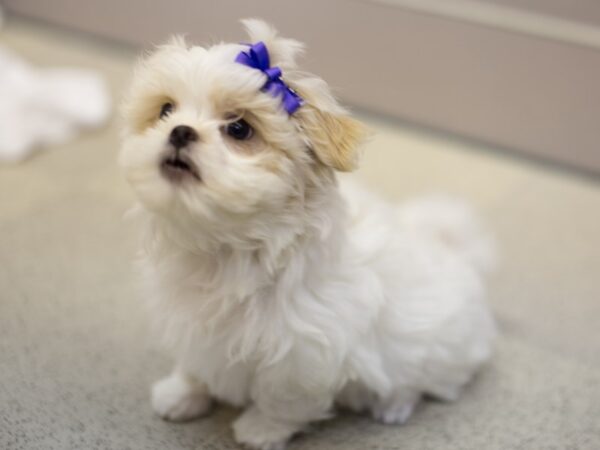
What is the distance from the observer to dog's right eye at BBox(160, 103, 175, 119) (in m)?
1.06

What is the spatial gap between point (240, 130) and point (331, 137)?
0.13 m

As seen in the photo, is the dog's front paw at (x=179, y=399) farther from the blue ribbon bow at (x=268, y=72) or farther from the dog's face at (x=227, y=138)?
the blue ribbon bow at (x=268, y=72)

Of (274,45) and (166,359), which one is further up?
(274,45)

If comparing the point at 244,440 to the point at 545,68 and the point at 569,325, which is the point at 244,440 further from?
the point at 545,68

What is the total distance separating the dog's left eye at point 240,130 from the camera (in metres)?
1.02

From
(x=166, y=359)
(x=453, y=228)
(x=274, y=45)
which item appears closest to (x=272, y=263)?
(x=274, y=45)

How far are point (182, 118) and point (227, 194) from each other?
14 centimetres

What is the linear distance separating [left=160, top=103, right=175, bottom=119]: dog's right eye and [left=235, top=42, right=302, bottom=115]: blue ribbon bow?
12 centimetres

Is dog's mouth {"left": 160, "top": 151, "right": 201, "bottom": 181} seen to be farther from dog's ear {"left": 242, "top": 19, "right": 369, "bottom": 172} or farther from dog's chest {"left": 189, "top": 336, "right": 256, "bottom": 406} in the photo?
dog's chest {"left": 189, "top": 336, "right": 256, "bottom": 406}

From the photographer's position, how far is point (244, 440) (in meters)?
1.22

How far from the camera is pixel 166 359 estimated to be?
142 centimetres

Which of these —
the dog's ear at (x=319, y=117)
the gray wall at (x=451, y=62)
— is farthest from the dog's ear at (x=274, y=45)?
the gray wall at (x=451, y=62)

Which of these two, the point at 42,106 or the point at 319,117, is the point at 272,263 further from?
the point at 42,106

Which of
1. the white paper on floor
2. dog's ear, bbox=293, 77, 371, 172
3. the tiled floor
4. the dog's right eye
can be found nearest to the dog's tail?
the tiled floor
